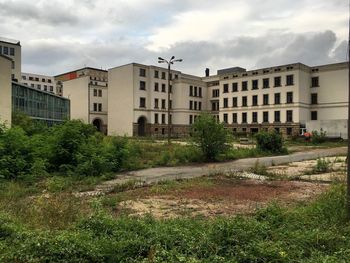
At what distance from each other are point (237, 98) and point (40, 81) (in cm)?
7314

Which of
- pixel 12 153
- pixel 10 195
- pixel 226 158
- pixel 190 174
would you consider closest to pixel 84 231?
pixel 10 195

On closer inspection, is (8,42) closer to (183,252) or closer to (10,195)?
(10,195)

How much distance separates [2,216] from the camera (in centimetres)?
611

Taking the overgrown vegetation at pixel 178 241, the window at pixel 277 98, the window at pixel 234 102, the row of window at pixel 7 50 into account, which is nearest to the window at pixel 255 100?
the window at pixel 234 102

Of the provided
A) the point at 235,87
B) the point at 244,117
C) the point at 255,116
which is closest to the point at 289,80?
the point at 255,116

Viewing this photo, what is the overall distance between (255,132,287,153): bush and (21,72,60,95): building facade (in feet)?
318

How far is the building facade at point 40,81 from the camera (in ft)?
379

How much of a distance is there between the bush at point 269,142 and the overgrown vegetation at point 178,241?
2228 centimetres

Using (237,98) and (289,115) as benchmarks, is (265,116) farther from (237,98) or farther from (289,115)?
(237,98)

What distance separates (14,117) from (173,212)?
25.2 meters

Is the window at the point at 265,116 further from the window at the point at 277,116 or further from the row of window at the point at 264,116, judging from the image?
the window at the point at 277,116

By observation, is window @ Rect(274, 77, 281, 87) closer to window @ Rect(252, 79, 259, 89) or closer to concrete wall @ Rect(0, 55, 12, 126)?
window @ Rect(252, 79, 259, 89)

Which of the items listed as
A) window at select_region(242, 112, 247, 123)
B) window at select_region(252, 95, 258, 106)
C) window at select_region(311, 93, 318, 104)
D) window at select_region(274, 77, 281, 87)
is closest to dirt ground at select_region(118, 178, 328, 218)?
window at select_region(274, 77, 281, 87)

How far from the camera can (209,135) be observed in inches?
877
